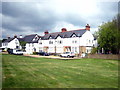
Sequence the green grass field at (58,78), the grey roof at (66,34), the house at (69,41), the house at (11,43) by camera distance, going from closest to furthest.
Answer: the green grass field at (58,78)
the house at (69,41)
the grey roof at (66,34)
the house at (11,43)

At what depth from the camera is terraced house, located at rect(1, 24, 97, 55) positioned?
42.0 m

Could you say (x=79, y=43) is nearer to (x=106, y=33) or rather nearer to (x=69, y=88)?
(x=106, y=33)

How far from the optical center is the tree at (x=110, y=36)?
26.4 metres

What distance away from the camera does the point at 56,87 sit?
6984 mm

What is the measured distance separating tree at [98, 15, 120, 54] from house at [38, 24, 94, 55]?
1242 centimetres

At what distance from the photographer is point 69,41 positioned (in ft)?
147

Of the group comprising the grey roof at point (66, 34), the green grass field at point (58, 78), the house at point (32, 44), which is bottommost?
the green grass field at point (58, 78)

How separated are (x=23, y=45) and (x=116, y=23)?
40.0 metres

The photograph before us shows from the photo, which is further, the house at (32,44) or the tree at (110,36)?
the house at (32,44)

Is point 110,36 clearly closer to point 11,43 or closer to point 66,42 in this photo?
point 66,42

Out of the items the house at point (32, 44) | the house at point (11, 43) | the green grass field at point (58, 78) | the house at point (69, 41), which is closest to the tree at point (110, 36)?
the house at point (69, 41)

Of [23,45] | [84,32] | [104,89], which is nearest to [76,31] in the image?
[84,32]

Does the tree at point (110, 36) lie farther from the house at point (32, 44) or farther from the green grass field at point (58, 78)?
the house at point (32, 44)

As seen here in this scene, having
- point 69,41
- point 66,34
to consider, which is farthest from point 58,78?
point 66,34
